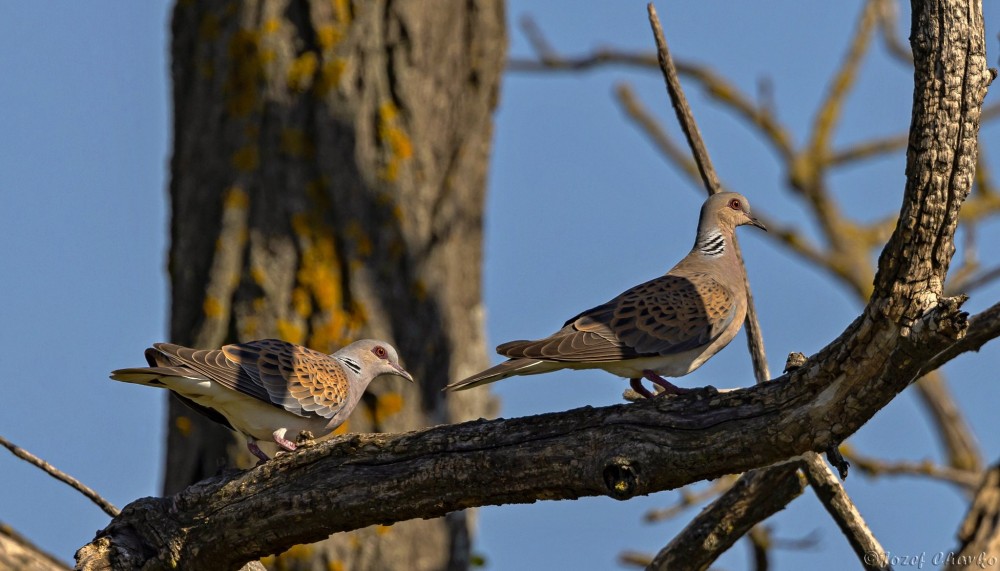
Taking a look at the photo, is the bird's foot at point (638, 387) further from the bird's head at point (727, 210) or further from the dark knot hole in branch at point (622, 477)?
the dark knot hole in branch at point (622, 477)

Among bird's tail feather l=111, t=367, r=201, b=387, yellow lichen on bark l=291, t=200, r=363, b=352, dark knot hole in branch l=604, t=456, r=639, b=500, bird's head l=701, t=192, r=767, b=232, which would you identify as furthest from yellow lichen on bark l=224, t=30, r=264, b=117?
dark knot hole in branch l=604, t=456, r=639, b=500

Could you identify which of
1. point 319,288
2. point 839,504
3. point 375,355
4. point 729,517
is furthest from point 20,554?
point 839,504

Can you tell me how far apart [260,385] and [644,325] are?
1.51m

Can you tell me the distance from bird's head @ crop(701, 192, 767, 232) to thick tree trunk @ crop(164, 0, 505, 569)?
154 cm

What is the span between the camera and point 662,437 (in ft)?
11.7

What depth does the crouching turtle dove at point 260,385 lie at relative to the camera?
183 inches

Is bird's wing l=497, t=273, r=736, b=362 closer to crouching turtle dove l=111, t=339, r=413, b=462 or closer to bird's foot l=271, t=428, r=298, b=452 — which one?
crouching turtle dove l=111, t=339, r=413, b=462

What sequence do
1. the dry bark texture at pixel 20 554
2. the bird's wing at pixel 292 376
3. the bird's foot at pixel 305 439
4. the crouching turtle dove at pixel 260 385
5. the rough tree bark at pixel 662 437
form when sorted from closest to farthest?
the rough tree bark at pixel 662 437, the dry bark texture at pixel 20 554, the bird's foot at pixel 305 439, the crouching turtle dove at pixel 260 385, the bird's wing at pixel 292 376

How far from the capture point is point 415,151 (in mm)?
6426

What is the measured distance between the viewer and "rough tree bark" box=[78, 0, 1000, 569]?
3.12 meters

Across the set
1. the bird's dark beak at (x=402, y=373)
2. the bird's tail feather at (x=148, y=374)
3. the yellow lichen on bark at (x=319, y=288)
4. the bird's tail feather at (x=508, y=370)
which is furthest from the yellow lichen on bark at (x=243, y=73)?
the bird's tail feather at (x=508, y=370)

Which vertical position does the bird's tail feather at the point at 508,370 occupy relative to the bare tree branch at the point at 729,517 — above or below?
above

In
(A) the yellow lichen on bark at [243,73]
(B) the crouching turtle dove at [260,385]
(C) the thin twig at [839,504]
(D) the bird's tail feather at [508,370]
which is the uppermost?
(A) the yellow lichen on bark at [243,73]

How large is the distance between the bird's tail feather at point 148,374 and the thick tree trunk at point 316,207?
1433mm
